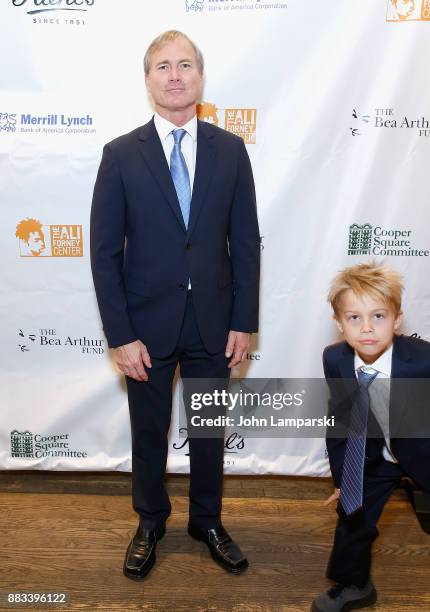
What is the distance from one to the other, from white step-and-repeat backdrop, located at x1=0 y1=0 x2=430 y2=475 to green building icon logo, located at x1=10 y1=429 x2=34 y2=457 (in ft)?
0.25

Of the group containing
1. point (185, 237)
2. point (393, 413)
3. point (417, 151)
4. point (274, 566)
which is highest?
point (417, 151)

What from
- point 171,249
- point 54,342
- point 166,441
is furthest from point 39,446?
point 171,249

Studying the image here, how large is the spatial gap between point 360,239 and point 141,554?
1432 millimetres

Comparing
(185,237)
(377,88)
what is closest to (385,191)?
(377,88)

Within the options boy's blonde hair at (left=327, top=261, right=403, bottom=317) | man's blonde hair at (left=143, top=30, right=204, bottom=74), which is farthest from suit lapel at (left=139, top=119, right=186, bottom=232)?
boy's blonde hair at (left=327, top=261, right=403, bottom=317)

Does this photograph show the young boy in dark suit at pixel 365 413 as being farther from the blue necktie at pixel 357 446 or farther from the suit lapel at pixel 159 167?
the suit lapel at pixel 159 167

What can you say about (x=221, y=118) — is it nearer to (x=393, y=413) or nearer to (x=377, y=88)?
(x=377, y=88)

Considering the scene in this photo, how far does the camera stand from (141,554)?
6.29 feet

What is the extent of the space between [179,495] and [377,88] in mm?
1818

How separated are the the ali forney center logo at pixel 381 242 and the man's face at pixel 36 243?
124cm

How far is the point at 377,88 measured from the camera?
7.02 ft

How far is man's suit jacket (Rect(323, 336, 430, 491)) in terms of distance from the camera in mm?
1575

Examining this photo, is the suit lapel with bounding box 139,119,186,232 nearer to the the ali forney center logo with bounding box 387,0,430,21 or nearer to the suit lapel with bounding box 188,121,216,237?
the suit lapel with bounding box 188,121,216,237

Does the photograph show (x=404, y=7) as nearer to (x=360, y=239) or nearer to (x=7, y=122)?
(x=360, y=239)
